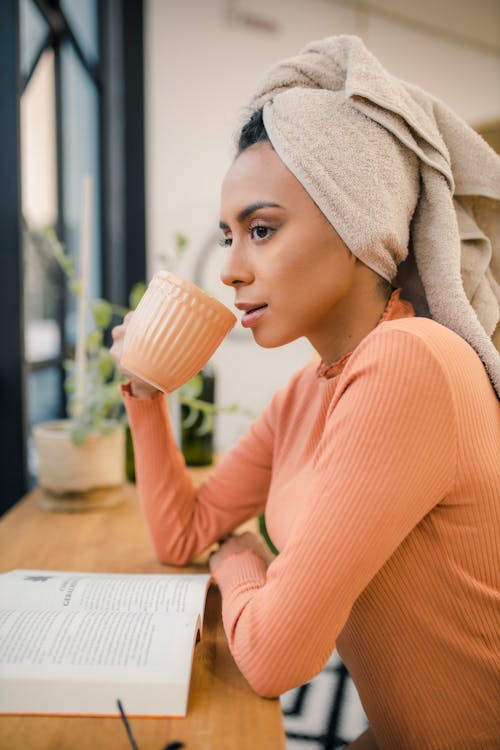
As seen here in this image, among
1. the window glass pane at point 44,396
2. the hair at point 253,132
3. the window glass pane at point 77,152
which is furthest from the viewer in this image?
the window glass pane at point 77,152

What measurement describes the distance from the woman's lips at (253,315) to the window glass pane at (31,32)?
129cm

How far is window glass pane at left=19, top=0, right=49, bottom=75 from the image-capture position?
5.45 ft

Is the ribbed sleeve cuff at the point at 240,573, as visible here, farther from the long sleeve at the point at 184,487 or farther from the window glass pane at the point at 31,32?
the window glass pane at the point at 31,32

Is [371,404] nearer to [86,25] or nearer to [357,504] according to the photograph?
[357,504]

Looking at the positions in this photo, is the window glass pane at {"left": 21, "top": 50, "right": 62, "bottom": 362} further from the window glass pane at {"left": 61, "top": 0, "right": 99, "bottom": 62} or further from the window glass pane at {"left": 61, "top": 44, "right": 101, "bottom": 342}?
the window glass pane at {"left": 61, "top": 0, "right": 99, "bottom": 62}

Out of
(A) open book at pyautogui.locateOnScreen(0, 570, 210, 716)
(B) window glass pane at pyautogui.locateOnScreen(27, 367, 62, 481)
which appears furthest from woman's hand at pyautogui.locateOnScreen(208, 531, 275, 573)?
(B) window glass pane at pyautogui.locateOnScreen(27, 367, 62, 481)

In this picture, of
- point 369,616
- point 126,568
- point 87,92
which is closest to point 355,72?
point 369,616

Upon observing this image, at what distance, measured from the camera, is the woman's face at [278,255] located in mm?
743

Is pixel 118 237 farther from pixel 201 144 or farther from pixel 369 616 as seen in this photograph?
pixel 369 616

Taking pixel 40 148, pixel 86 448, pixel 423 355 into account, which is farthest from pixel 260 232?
pixel 40 148

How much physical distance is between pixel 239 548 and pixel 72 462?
0.47m

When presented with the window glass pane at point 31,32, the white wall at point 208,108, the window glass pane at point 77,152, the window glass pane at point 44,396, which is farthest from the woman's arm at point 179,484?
the white wall at point 208,108

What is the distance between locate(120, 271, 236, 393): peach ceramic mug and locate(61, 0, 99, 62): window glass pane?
1.77 meters

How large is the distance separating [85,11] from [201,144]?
2.24 feet
